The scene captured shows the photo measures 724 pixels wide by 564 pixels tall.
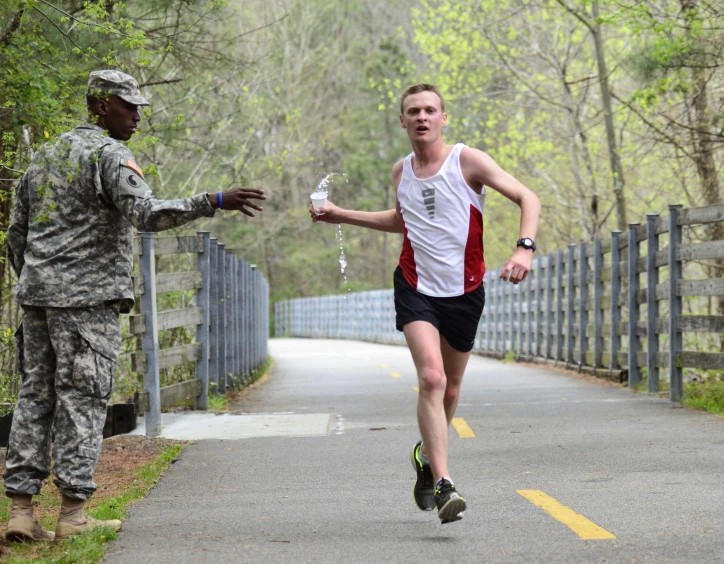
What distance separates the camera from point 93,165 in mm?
5527

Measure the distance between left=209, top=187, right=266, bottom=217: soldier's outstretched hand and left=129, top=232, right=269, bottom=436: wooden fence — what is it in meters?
4.89

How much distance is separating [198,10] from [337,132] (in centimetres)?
4159

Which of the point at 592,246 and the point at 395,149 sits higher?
the point at 395,149

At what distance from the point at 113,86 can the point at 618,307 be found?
446 inches

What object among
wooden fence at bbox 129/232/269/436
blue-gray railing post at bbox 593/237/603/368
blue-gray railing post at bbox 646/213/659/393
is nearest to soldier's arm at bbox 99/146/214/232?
wooden fence at bbox 129/232/269/436

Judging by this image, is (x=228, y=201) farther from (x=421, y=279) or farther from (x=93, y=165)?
(x=421, y=279)

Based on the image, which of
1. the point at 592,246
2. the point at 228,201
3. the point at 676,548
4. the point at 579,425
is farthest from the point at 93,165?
the point at 592,246

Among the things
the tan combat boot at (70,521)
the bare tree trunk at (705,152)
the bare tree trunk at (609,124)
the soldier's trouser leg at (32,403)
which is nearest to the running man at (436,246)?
the tan combat boot at (70,521)

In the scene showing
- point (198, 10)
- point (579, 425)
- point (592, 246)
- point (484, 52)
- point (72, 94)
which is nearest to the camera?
point (72, 94)

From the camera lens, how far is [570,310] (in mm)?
19500

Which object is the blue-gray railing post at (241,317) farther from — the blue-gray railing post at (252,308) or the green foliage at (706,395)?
the green foliage at (706,395)

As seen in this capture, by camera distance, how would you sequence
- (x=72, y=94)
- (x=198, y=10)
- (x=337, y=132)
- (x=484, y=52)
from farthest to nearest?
(x=337, y=132) → (x=484, y=52) → (x=198, y=10) → (x=72, y=94)

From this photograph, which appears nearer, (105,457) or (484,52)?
(105,457)

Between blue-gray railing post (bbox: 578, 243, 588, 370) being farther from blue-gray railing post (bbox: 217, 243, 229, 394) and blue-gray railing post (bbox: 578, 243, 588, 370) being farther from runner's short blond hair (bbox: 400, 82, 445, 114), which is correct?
runner's short blond hair (bbox: 400, 82, 445, 114)
